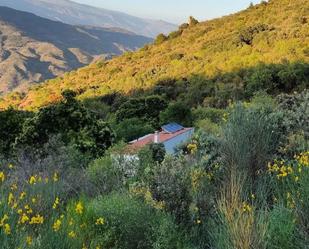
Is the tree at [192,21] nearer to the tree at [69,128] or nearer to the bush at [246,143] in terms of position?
the tree at [69,128]

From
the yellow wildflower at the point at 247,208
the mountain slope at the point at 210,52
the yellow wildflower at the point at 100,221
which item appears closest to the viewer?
the yellow wildflower at the point at 247,208

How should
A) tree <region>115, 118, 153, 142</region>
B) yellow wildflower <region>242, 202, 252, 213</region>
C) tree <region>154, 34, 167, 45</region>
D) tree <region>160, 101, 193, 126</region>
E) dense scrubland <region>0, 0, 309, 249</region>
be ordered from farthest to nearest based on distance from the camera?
tree <region>154, 34, 167, 45</region>
tree <region>160, 101, 193, 126</region>
tree <region>115, 118, 153, 142</region>
yellow wildflower <region>242, 202, 252, 213</region>
dense scrubland <region>0, 0, 309, 249</region>

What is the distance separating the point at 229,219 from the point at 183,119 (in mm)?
35588

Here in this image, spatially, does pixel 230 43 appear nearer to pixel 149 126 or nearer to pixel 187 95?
pixel 187 95

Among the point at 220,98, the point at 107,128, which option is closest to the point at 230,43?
the point at 220,98

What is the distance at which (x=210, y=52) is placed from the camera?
198 feet

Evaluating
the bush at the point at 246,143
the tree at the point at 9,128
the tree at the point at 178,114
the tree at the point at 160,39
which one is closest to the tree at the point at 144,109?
the tree at the point at 178,114

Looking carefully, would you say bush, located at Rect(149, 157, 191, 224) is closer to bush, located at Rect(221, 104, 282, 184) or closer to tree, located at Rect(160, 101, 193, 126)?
bush, located at Rect(221, 104, 282, 184)

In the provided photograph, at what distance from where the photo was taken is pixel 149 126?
126ft

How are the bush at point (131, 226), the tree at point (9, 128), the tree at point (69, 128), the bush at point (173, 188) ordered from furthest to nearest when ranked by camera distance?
the tree at point (9, 128) < the tree at point (69, 128) < the bush at point (173, 188) < the bush at point (131, 226)

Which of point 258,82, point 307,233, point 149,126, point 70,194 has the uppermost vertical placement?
point 307,233

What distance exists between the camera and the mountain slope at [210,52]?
50250 millimetres

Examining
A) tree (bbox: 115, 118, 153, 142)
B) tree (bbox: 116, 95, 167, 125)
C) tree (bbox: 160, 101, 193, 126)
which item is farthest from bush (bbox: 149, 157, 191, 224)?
tree (bbox: 116, 95, 167, 125)

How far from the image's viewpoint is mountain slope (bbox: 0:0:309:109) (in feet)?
165
